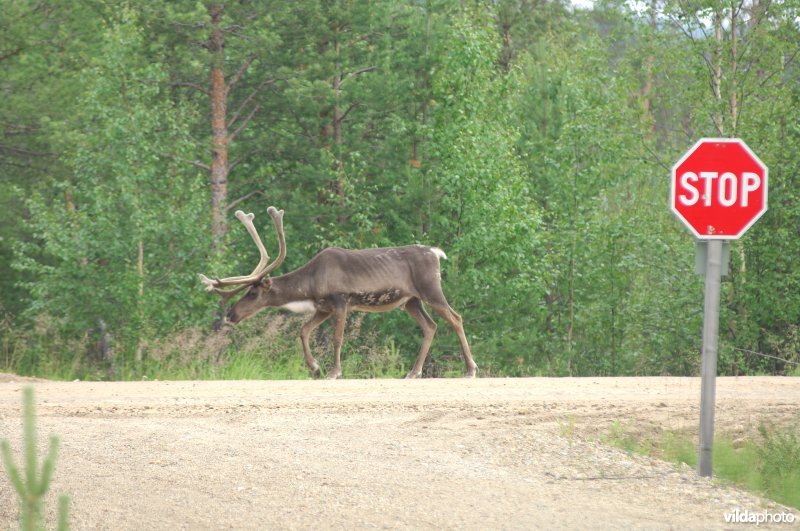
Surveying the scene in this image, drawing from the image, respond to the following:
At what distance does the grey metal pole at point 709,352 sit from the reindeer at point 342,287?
7.79 m

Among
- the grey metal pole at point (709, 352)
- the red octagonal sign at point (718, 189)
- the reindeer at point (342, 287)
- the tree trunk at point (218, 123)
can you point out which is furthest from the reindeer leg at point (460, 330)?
the red octagonal sign at point (718, 189)

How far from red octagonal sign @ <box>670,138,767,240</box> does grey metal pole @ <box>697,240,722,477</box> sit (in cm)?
21

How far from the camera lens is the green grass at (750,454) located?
29.4 feet

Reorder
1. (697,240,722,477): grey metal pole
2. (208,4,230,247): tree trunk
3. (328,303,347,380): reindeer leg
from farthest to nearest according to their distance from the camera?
(208,4,230,247): tree trunk
(328,303,347,380): reindeer leg
(697,240,722,477): grey metal pole

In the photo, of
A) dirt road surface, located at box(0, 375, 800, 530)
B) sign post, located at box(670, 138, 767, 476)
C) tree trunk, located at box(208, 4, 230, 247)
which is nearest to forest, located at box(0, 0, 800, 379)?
tree trunk, located at box(208, 4, 230, 247)

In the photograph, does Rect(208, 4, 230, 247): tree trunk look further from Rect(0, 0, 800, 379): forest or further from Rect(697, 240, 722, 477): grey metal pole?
Rect(697, 240, 722, 477): grey metal pole

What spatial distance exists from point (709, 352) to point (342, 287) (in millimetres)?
8213

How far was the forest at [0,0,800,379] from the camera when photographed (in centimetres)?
1903

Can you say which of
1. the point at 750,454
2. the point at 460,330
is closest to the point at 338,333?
the point at 460,330

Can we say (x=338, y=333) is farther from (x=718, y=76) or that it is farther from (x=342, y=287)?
(x=718, y=76)

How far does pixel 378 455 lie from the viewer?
8836 millimetres

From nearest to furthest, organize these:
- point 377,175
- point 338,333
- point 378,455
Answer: point 378,455 → point 338,333 → point 377,175

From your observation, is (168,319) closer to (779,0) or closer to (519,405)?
(519,405)

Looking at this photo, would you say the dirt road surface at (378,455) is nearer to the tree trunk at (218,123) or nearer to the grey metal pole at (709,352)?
the grey metal pole at (709,352)
